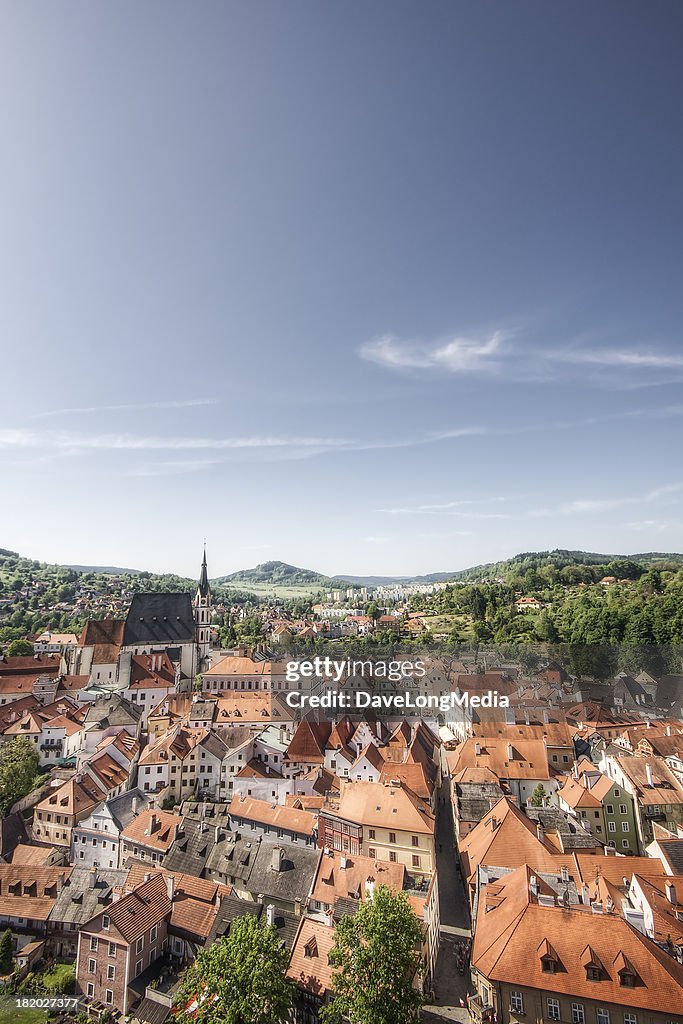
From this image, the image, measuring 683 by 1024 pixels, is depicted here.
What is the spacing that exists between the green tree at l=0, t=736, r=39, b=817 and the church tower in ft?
108

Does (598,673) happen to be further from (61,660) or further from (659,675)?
(61,660)

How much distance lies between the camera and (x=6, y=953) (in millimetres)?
31906

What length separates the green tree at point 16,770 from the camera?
45344mm

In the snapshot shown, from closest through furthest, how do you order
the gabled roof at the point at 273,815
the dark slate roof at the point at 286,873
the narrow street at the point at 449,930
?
the narrow street at the point at 449,930 < the dark slate roof at the point at 286,873 < the gabled roof at the point at 273,815

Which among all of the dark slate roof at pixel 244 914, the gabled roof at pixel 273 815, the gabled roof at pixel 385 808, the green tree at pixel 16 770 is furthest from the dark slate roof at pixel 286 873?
the green tree at pixel 16 770

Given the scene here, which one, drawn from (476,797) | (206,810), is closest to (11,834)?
(206,810)

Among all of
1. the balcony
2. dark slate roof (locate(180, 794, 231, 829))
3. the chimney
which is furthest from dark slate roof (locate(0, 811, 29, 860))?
the balcony

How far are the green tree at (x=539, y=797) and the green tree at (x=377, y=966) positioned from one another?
2015 cm

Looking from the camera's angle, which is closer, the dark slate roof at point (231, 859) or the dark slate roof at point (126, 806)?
the dark slate roof at point (231, 859)

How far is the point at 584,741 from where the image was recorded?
4959 centimetres

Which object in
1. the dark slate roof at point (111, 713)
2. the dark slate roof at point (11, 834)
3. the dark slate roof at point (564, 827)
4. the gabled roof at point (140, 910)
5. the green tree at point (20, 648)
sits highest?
the green tree at point (20, 648)

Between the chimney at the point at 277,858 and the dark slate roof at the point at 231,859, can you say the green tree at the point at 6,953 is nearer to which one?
→ the dark slate roof at the point at 231,859

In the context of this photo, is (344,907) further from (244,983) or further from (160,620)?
(160,620)

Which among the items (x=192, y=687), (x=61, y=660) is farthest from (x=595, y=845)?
(x=61, y=660)
